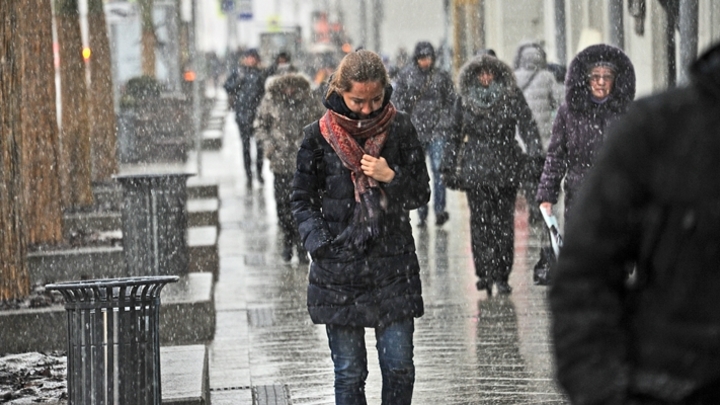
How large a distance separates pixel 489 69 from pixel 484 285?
5.10 feet

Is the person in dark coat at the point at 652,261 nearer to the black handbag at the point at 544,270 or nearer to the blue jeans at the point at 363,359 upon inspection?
the blue jeans at the point at 363,359

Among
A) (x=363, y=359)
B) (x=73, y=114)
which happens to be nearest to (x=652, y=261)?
(x=363, y=359)

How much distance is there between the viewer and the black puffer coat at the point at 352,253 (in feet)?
18.7

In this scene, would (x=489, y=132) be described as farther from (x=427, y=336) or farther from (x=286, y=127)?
(x=286, y=127)

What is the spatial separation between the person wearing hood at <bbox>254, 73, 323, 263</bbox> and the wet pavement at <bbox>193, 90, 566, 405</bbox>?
15.9 inches

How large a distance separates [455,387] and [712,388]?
542 centimetres

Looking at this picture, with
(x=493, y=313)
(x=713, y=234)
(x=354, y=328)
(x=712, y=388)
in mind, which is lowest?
(x=493, y=313)

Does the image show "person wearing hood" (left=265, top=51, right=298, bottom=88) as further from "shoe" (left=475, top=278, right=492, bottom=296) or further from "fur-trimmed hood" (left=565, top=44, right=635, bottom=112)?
"fur-trimmed hood" (left=565, top=44, right=635, bottom=112)

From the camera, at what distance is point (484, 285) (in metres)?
11.1

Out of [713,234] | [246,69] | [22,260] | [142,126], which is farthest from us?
[142,126]

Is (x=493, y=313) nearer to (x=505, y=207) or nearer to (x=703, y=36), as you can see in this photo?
(x=505, y=207)

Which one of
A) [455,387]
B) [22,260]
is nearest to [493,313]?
[455,387]

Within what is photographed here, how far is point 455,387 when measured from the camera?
7824 mm

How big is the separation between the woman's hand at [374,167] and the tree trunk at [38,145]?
7.52 metres
